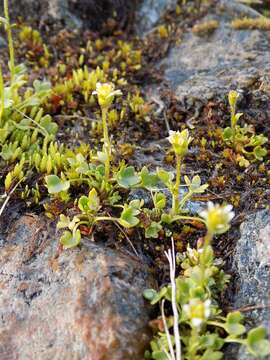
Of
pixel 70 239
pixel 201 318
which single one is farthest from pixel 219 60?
pixel 201 318

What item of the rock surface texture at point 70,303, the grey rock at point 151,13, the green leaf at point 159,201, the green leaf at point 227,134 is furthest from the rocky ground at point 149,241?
the grey rock at point 151,13

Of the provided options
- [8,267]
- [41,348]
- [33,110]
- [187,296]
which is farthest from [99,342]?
[33,110]

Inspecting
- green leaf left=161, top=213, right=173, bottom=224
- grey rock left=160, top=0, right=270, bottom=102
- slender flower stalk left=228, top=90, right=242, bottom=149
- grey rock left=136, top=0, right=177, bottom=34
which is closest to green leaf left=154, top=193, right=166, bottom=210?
green leaf left=161, top=213, right=173, bottom=224

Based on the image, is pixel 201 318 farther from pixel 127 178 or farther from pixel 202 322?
pixel 127 178

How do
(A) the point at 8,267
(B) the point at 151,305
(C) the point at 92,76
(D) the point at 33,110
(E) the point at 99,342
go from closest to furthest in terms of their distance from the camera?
(E) the point at 99,342
(B) the point at 151,305
(A) the point at 8,267
(D) the point at 33,110
(C) the point at 92,76

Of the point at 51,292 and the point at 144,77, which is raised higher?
the point at 144,77

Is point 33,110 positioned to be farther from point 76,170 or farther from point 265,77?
point 265,77

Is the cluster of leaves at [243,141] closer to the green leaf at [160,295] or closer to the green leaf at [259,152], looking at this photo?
the green leaf at [259,152]
